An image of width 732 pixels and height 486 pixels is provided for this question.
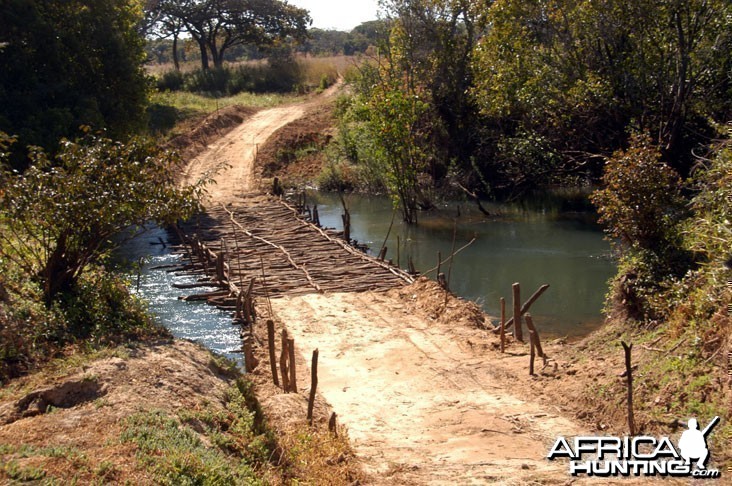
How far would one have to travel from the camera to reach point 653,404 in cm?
766

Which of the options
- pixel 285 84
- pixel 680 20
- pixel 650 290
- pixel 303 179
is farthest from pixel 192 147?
pixel 650 290

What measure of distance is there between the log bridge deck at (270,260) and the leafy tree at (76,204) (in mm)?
2733

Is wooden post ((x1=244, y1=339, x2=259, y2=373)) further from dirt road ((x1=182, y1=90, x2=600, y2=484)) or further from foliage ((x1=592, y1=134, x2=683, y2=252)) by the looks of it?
foliage ((x1=592, y1=134, x2=683, y2=252))

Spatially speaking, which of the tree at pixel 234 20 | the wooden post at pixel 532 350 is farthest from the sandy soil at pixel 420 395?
the tree at pixel 234 20

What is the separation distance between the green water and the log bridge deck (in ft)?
5.57

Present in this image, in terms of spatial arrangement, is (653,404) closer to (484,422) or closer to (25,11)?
(484,422)

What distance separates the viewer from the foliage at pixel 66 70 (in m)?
18.9

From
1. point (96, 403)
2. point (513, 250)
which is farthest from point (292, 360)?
point (513, 250)

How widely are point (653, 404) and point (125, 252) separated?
1511 centimetres

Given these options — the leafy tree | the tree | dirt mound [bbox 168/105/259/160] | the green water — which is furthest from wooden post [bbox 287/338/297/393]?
the tree

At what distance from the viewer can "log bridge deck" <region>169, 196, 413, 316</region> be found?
15.0 metres

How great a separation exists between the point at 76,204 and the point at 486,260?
11.1 meters

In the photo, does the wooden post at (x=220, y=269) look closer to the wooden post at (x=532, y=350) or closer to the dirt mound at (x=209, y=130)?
the wooden post at (x=532, y=350)

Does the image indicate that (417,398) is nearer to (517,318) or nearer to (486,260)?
(517,318)
